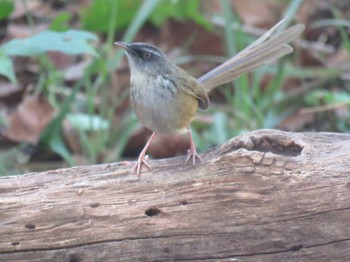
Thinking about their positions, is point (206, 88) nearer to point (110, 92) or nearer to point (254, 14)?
point (110, 92)

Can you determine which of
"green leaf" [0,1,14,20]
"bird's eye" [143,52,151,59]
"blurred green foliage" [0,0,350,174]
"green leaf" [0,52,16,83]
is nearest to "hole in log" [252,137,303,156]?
"bird's eye" [143,52,151,59]

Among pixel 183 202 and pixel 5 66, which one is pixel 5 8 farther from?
pixel 183 202

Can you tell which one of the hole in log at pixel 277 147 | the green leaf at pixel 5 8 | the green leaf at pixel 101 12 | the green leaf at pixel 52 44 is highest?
the green leaf at pixel 101 12

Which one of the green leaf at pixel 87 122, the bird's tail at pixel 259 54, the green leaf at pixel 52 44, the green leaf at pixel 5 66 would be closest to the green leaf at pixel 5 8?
the green leaf at pixel 52 44

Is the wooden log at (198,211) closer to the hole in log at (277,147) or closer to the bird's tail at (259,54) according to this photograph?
the hole in log at (277,147)

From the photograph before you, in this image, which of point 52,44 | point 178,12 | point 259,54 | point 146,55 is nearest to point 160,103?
point 146,55

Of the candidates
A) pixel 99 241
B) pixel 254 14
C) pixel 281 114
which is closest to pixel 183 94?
pixel 99 241

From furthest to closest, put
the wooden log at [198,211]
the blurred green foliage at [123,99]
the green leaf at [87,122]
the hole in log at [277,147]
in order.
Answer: the green leaf at [87,122], the blurred green foliage at [123,99], the hole in log at [277,147], the wooden log at [198,211]
